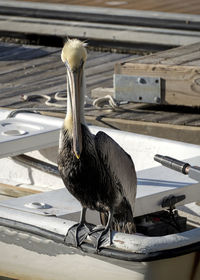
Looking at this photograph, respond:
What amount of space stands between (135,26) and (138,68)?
2523 mm

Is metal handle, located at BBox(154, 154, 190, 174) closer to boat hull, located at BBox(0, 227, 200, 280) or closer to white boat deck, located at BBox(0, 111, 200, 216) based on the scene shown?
white boat deck, located at BBox(0, 111, 200, 216)

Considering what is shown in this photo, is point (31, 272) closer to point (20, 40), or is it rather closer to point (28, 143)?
point (28, 143)

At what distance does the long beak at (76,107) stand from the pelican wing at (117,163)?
0.15 metres

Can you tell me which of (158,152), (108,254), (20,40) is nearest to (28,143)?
(158,152)

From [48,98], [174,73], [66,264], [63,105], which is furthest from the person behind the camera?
[48,98]

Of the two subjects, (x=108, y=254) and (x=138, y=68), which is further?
(x=138, y=68)

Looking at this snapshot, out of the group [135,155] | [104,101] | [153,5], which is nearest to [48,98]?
[104,101]

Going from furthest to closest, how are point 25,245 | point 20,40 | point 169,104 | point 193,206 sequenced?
point 20,40, point 169,104, point 193,206, point 25,245

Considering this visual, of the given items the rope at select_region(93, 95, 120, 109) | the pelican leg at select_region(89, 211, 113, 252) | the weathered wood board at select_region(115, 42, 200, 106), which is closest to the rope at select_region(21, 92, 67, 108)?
the rope at select_region(93, 95, 120, 109)

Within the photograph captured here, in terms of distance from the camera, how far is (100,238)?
3.80 metres

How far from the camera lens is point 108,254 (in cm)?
380

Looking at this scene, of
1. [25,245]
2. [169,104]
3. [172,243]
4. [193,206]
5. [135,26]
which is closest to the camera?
[172,243]

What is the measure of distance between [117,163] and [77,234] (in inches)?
16.7

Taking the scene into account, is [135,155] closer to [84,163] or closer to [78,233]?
[78,233]
